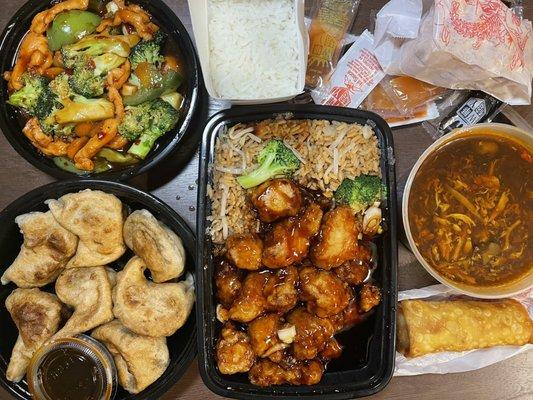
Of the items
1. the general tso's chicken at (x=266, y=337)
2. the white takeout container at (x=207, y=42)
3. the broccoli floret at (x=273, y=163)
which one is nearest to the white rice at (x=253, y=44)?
the white takeout container at (x=207, y=42)

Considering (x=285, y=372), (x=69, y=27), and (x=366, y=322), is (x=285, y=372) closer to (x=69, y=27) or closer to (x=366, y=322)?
(x=366, y=322)

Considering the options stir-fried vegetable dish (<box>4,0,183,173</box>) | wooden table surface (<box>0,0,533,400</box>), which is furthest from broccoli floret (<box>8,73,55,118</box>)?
wooden table surface (<box>0,0,533,400</box>)

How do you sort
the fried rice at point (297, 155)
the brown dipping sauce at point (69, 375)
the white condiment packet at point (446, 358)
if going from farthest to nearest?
the white condiment packet at point (446, 358) < the fried rice at point (297, 155) < the brown dipping sauce at point (69, 375)

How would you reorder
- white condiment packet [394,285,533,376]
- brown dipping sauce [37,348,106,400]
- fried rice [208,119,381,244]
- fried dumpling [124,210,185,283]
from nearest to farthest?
brown dipping sauce [37,348,106,400] < fried dumpling [124,210,185,283] < fried rice [208,119,381,244] < white condiment packet [394,285,533,376]

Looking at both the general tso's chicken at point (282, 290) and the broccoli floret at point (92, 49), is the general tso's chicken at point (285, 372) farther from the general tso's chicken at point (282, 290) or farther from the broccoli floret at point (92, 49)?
the broccoli floret at point (92, 49)

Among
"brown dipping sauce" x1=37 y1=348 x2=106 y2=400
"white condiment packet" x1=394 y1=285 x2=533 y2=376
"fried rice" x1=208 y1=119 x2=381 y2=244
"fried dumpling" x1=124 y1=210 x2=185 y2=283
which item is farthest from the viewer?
"white condiment packet" x1=394 y1=285 x2=533 y2=376

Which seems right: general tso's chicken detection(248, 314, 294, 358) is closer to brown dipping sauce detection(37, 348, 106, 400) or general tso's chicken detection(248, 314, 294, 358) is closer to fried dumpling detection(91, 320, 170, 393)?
fried dumpling detection(91, 320, 170, 393)

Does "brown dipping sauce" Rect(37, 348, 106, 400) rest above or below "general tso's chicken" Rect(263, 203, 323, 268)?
below
